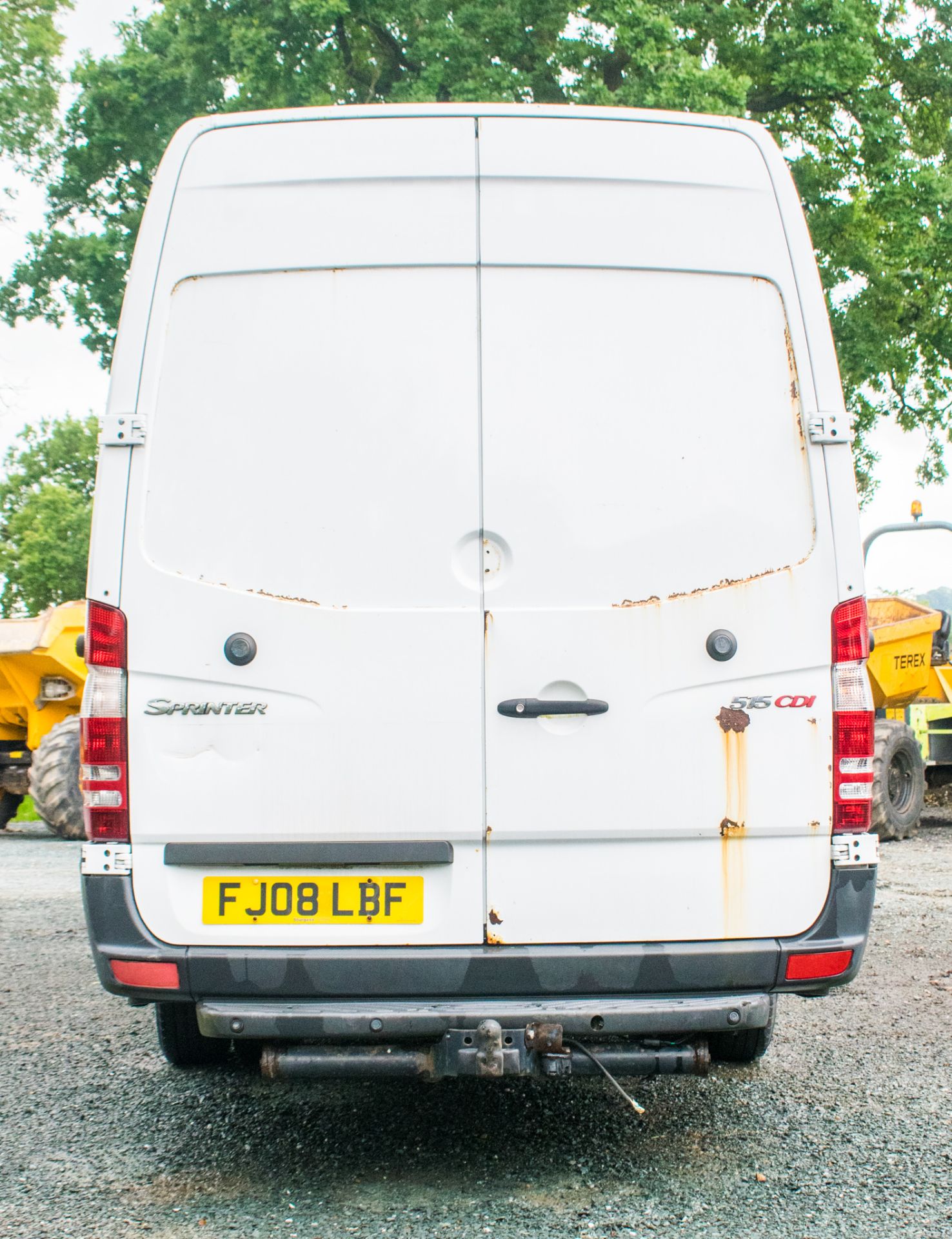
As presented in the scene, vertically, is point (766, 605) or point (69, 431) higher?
point (69, 431)

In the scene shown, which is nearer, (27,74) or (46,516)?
(27,74)

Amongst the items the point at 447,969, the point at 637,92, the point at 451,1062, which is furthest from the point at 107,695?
the point at 637,92

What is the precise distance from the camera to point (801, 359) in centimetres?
333

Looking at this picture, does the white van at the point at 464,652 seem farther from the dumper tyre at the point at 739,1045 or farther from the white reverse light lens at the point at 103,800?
the dumper tyre at the point at 739,1045

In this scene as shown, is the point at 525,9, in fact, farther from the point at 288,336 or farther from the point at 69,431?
the point at 69,431

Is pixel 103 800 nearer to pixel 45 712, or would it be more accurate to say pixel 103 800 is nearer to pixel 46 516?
pixel 45 712

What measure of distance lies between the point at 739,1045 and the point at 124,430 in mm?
2578

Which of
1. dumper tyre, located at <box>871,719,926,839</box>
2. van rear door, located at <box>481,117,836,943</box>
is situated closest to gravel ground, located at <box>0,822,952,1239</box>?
van rear door, located at <box>481,117,836,943</box>

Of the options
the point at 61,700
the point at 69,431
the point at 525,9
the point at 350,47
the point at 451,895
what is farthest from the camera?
the point at 69,431

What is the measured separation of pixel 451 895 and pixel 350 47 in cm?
1934

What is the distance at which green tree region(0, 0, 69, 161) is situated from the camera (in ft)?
77.5

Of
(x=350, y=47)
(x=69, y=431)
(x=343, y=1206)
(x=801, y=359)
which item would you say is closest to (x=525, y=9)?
(x=350, y=47)

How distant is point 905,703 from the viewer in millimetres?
12094

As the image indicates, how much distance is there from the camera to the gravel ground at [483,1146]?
3.20 m
